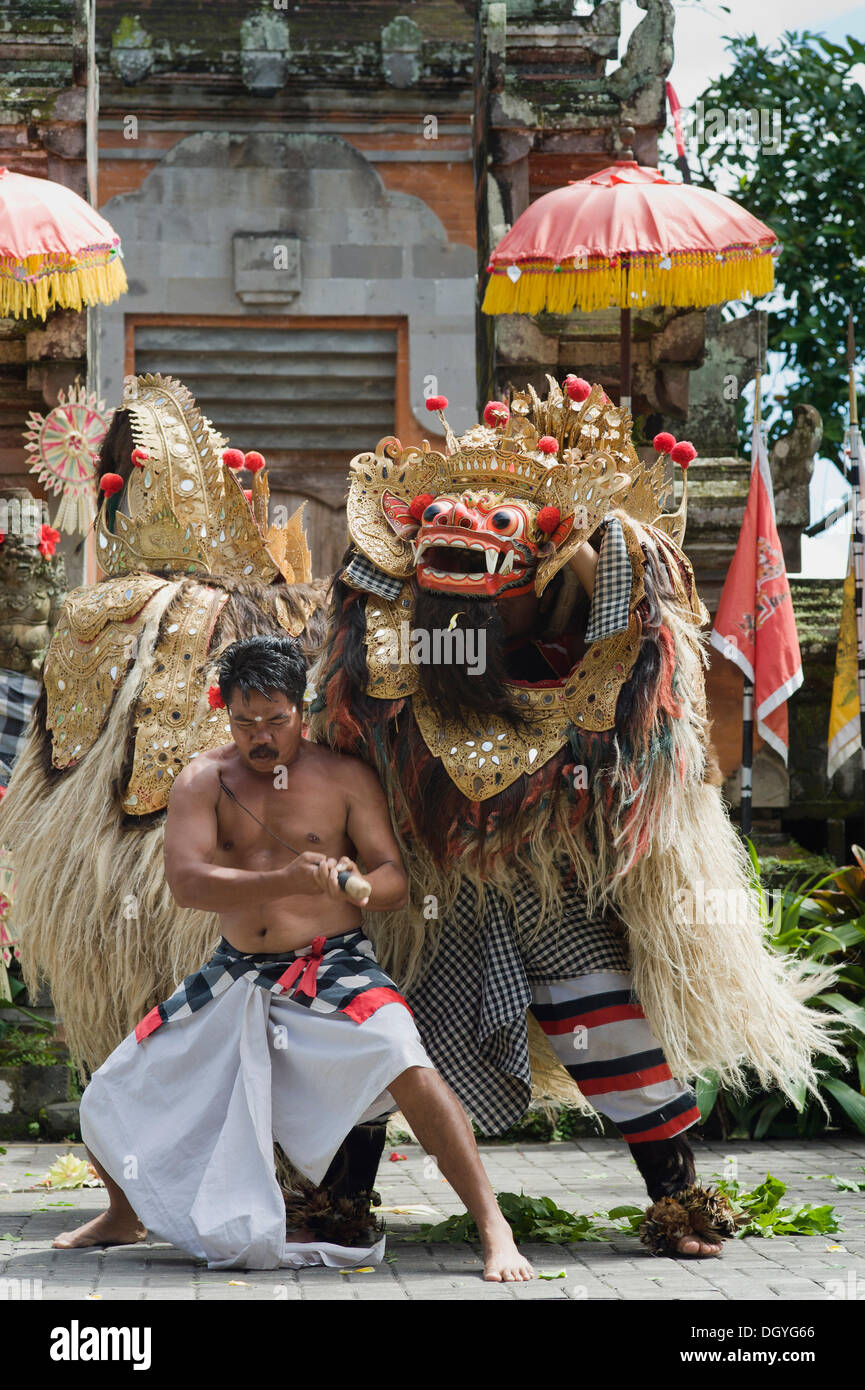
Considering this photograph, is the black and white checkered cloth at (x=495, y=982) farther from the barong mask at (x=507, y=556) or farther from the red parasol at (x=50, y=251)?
the red parasol at (x=50, y=251)

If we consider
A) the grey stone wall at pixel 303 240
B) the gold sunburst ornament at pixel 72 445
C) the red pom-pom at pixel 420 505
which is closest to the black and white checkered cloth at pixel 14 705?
the gold sunburst ornament at pixel 72 445

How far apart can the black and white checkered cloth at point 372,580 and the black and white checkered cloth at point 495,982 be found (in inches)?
28.6

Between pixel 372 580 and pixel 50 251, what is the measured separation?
10.4 ft

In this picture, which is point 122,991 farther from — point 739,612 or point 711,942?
point 739,612

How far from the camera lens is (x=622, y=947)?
414 centimetres

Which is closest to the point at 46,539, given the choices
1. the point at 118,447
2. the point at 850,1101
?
the point at 118,447

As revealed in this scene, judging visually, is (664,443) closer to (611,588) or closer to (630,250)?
(611,588)

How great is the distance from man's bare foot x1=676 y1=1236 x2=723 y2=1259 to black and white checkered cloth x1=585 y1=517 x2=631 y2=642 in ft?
4.49

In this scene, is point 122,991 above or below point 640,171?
below

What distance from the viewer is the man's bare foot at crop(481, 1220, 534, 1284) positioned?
3.59 m

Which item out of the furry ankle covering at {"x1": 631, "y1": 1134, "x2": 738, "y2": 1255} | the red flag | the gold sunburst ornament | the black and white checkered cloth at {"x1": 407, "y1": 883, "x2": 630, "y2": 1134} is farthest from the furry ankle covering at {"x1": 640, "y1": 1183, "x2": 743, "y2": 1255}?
the red flag
